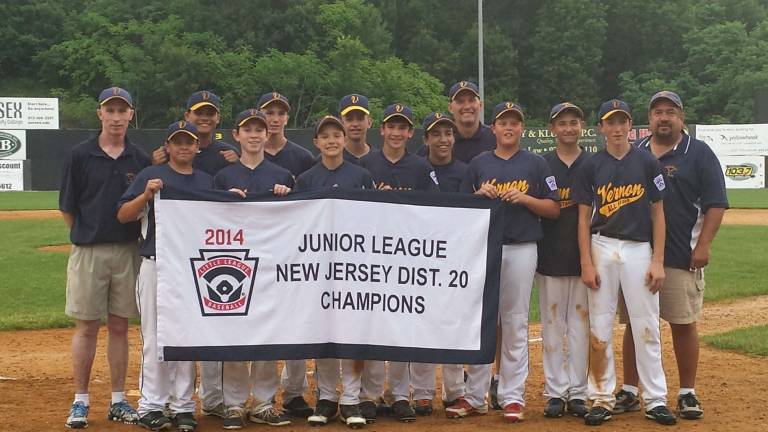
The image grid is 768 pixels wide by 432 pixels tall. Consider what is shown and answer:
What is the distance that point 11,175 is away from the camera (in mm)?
36812

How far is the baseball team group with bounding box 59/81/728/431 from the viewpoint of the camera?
6422 mm

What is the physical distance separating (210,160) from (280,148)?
22.3 inches

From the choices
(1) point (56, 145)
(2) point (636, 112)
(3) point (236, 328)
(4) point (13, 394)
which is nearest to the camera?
(3) point (236, 328)

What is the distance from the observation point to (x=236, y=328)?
6.42 m

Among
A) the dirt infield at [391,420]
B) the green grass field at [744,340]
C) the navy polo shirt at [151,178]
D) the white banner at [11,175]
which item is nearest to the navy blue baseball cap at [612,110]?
the dirt infield at [391,420]

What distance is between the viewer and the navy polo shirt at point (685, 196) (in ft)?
21.9

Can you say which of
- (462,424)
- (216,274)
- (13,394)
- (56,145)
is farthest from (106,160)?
(56,145)

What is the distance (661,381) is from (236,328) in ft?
9.09

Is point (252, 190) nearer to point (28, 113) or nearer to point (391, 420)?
point (391, 420)

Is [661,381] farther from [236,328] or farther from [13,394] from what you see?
[13,394]

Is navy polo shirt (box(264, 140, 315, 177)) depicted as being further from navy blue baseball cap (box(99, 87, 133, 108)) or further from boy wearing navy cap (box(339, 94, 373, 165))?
navy blue baseball cap (box(99, 87, 133, 108))

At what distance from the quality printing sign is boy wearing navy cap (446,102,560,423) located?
14cm

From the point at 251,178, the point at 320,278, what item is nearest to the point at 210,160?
the point at 251,178

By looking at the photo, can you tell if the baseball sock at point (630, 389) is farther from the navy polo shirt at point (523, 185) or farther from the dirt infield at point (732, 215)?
the dirt infield at point (732, 215)
